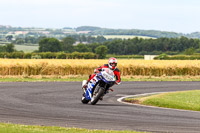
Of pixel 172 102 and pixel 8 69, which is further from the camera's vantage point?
pixel 8 69

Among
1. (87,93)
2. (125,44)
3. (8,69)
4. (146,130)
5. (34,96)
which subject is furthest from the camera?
(125,44)

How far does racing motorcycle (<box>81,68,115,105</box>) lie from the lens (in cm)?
1820

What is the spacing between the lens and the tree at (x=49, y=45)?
5881 inches

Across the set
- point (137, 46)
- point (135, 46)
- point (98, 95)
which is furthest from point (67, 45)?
point (98, 95)

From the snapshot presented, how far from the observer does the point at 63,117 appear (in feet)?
47.7

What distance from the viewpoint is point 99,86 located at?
1872cm

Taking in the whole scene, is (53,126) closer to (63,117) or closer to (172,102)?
(63,117)

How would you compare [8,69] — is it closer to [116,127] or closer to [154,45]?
[116,127]

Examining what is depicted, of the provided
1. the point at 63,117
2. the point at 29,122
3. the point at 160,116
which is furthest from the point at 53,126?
the point at 160,116

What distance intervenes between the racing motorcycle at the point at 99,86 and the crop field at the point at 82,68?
2057cm

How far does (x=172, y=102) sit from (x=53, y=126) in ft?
26.3

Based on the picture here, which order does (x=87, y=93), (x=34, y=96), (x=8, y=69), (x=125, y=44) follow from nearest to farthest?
1. (x=87, y=93)
2. (x=34, y=96)
3. (x=8, y=69)
4. (x=125, y=44)

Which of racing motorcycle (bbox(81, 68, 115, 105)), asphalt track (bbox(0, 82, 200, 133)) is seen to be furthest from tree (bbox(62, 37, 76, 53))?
racing motorcycle (bbox(81, 68, 115, 105))

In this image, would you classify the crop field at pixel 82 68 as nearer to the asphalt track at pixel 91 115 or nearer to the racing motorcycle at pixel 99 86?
the asphalt track at pixel 91 115
